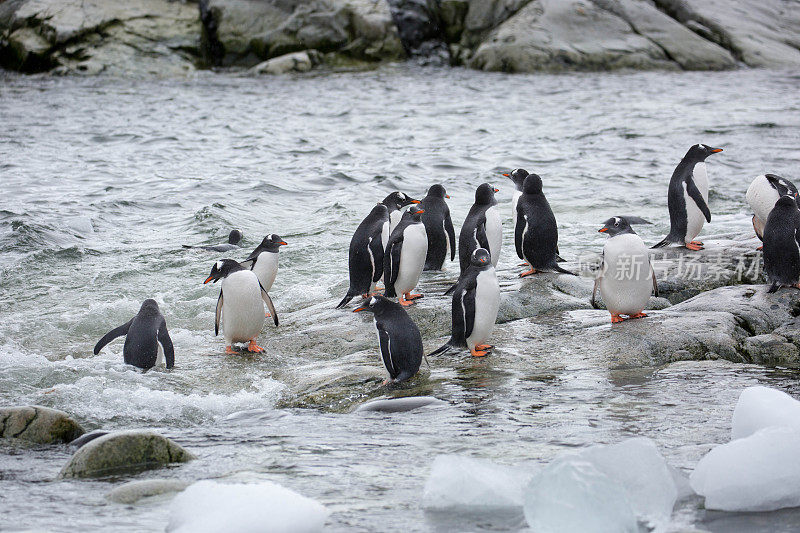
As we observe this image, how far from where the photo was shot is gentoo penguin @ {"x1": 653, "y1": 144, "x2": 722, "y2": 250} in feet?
25.8

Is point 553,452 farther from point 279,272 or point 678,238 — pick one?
point 279,272

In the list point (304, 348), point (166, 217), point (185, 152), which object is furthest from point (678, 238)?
point (185, 152)

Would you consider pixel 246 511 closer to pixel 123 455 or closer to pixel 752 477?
pixel 123 455

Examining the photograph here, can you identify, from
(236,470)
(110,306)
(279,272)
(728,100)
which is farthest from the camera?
(728,100)

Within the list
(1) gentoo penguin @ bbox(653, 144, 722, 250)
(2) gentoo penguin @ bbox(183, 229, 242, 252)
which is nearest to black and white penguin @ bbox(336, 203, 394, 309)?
(1) gentoo penguin @ bbox(653, 144, 722, 250)

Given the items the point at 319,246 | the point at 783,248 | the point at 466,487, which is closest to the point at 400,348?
the point at 466,487

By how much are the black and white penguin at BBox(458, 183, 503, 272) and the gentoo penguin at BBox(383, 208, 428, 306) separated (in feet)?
1.35

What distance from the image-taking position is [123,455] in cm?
407

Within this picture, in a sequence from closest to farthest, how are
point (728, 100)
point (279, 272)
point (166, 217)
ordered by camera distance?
point (279, 272) < point (166, 217) < point (728, 100)

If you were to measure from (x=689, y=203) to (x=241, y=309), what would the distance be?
402cm

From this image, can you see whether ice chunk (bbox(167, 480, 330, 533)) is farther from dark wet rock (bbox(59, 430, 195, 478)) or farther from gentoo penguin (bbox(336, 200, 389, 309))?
gentoo penguin (bbox(336, 200, 389, 309))

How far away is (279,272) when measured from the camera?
30.1 feet

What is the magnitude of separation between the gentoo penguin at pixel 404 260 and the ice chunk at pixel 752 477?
384 centimetres

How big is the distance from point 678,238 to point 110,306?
5.03 m
